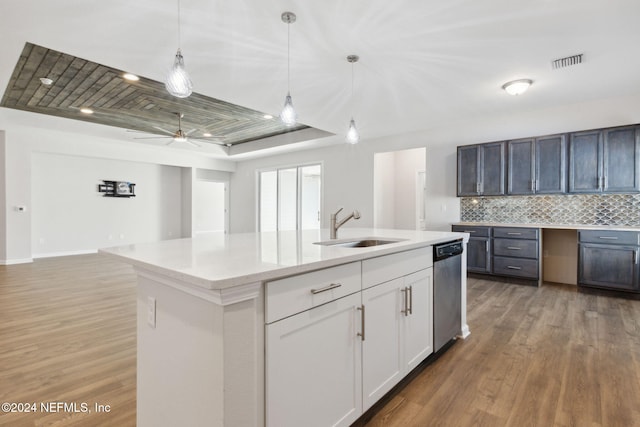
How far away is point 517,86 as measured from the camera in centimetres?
366

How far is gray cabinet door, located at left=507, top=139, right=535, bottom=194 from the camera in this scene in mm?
4574

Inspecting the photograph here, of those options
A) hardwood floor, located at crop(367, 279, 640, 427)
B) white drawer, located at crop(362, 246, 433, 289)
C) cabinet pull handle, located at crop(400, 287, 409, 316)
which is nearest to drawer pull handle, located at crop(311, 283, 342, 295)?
white drawer, located at crop(362, 246, 433, 289)

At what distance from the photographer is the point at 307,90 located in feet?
12.9

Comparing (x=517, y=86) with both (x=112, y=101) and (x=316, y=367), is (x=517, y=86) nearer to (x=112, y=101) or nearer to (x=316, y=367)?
(x=316, y=367)

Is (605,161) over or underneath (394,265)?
over

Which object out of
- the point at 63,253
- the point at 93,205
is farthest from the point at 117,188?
the point at 63,253

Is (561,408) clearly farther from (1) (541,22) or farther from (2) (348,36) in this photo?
(2) (348,36)

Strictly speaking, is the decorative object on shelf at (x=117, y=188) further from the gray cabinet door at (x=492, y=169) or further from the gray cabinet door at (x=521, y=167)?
the gray cabinet door at (x=521, y=167)

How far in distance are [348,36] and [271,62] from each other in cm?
86

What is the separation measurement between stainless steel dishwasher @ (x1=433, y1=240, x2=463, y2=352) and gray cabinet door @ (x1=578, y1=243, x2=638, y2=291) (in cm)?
269

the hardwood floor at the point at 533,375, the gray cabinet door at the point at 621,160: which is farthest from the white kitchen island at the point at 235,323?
the gray cabinet door at the point at 621,160

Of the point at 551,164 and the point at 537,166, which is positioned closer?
the point at 551,164

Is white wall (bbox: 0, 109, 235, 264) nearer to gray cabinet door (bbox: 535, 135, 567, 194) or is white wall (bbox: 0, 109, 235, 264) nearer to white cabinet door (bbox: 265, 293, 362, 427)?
white cabinet door (bbox: 265, 293, 362, 427)

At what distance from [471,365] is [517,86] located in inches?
123
